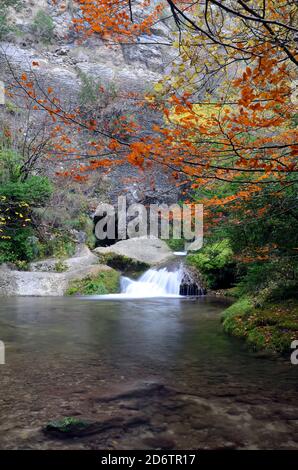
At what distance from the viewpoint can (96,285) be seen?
13.3m

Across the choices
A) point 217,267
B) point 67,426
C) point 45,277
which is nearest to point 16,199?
point 45,277

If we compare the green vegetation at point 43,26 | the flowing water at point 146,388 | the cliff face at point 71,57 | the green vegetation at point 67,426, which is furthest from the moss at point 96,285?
the green vegetation at point 43,26

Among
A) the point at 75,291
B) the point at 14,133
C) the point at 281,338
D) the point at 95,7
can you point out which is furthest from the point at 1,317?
the point at 14,133

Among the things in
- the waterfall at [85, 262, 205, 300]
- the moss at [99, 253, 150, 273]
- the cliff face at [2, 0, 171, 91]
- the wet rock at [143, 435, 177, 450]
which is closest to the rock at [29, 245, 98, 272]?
the moss at [99, 253, 150, 273]

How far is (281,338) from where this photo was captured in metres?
5.42

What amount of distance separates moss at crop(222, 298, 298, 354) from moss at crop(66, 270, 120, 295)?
686 cm

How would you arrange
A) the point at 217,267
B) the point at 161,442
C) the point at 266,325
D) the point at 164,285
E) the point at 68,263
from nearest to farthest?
the point at 161,442 → the point at 266,325 → the point at 164,285 → the point at 217,267 → the point at 68,263

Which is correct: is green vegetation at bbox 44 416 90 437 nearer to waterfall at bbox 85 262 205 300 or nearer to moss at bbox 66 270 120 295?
waterfall at bbox 85 262 205 300

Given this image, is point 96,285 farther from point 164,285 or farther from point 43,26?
point 43,26

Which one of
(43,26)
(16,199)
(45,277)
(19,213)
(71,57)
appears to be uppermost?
(43,26)

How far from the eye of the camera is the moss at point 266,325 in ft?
17.7

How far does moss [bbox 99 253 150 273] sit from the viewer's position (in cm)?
1508

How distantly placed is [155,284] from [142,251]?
2479 mm

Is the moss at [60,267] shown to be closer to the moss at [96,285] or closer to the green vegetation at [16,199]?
the moss at [96,285]
